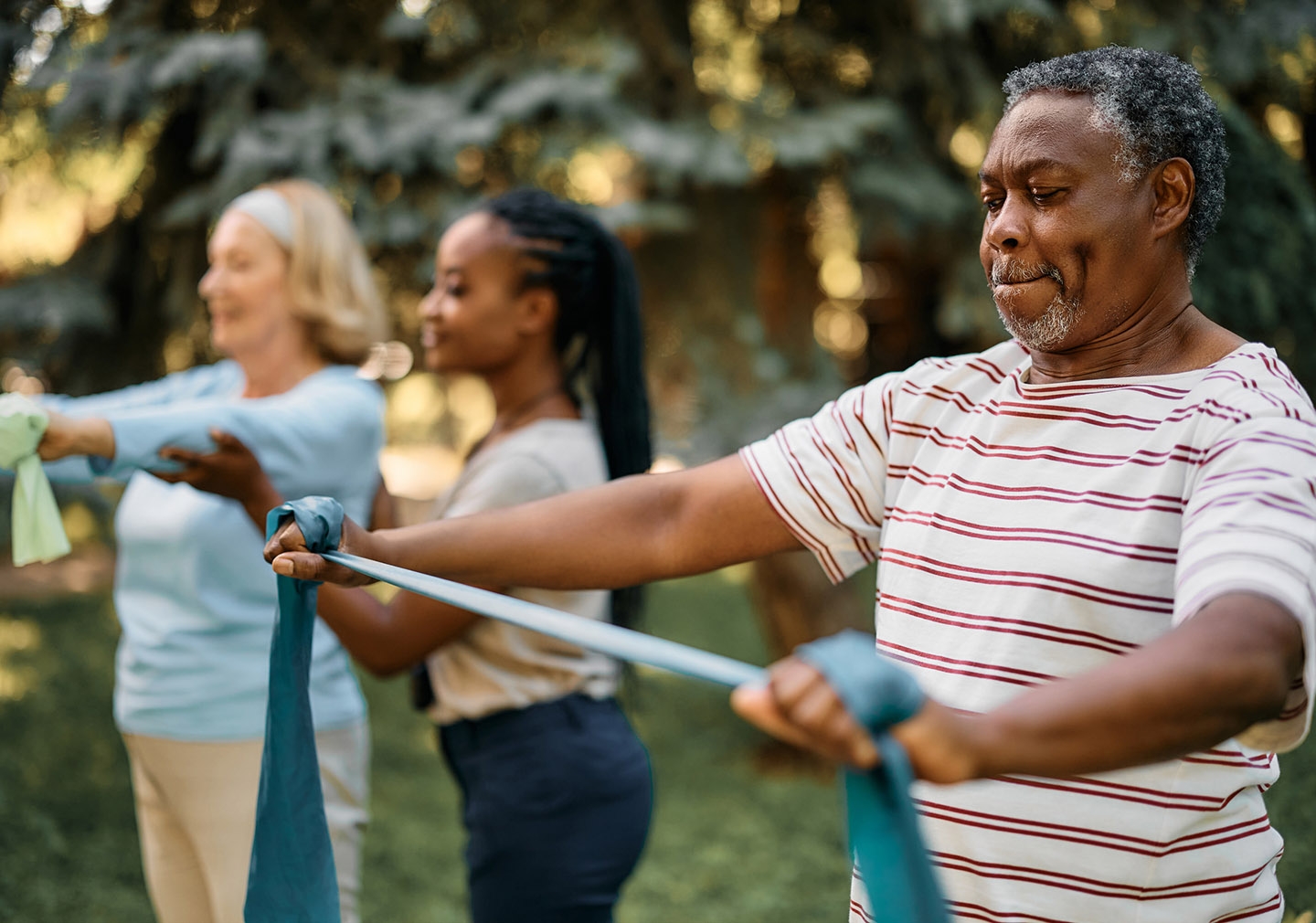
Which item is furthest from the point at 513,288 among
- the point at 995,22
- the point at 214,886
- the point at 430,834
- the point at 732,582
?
the point at 732,582

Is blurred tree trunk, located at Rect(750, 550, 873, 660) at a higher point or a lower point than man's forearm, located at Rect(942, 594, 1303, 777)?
lower

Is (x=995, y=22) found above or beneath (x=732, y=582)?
above

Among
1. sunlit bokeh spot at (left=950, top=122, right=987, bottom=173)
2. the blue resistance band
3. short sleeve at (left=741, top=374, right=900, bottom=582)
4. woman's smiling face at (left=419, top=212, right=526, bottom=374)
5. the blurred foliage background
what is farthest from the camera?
sunlit bokeh spot at (left=950, top=122, right=987, bottom=173)

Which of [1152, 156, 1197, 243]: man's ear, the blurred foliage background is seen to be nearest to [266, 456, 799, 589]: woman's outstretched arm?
[1152, 156, 1197, 243]: man's ear

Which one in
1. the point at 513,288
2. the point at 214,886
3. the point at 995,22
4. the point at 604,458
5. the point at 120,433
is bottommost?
the point at 214,886

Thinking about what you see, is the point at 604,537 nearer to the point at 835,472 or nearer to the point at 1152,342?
the point at 835,472

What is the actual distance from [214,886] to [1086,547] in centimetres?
200

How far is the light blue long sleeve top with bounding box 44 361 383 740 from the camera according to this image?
2508mm

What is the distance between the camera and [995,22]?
4.64 m

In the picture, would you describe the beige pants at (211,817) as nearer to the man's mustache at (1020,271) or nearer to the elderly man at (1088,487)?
the elderly man at (1088,487)

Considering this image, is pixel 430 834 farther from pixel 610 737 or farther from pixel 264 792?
pixel 264 792

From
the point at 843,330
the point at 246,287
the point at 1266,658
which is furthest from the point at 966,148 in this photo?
the point at 1266,658

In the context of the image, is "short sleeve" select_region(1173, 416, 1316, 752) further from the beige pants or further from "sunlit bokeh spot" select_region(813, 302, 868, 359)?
"sunlit bokeh spot" select_region(813, 302, 868, 359)

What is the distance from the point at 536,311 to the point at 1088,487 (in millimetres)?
1580
